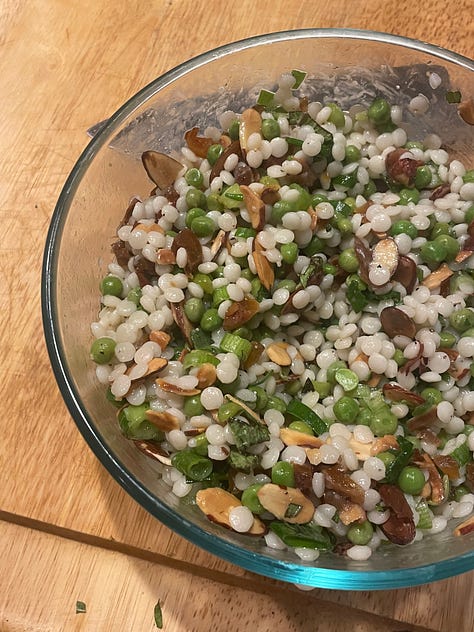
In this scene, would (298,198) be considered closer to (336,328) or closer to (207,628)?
(336,328)

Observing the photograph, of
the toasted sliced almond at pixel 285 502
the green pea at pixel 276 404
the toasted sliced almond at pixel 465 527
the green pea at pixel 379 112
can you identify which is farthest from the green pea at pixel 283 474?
the green pea at pixel 379 112

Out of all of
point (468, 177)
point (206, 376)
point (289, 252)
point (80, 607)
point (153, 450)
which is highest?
point (468, 177)

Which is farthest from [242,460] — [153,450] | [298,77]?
[298,77]

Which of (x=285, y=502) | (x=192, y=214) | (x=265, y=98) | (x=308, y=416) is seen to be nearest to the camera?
(x=285, y=502)

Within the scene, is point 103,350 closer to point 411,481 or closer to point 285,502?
point 285,502

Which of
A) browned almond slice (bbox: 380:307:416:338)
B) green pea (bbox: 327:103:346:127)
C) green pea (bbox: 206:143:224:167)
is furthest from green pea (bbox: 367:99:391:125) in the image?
browned almond slice (bbox: 380:307:416:338)

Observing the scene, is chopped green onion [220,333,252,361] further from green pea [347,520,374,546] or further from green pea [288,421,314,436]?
green pea [347,520,374,546]
